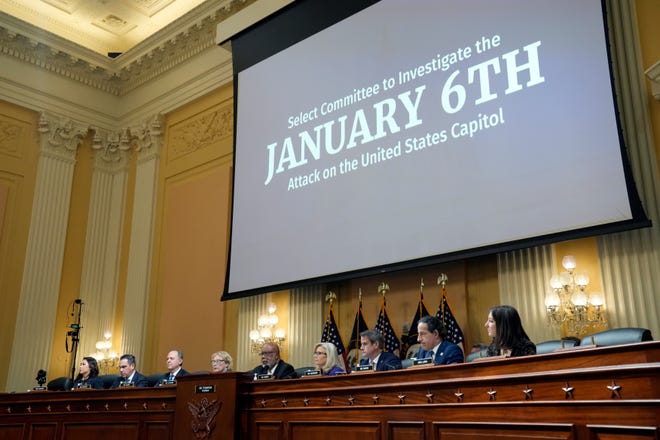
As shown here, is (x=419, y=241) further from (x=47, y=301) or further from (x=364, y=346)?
(x=47, y=301)

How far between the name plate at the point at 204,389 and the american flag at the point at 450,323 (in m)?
2.27

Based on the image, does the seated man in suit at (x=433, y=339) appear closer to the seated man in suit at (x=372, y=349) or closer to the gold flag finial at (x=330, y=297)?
the seated man in suit at (x=372, y=349)

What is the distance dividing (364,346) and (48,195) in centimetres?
→ 697

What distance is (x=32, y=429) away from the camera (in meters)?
5.89

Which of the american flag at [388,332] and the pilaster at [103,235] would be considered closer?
the american flag at [388,332]

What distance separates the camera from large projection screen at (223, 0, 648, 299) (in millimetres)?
5004

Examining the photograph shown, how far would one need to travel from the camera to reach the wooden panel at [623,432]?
254cm

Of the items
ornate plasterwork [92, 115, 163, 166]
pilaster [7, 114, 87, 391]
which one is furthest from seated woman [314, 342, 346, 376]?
ornate plasterwork [92, 115, 163, 166]

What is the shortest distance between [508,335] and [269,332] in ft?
14.1

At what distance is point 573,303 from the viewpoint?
5.16 meters

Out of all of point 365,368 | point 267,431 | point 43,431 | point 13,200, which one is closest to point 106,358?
point 13,200

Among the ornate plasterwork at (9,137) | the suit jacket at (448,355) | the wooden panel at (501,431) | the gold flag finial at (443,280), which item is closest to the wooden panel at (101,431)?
the suit jacket at (448,355)

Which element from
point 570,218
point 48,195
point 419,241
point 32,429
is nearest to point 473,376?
point 570,218

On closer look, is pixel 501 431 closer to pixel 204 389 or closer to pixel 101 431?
pixel 204 389
